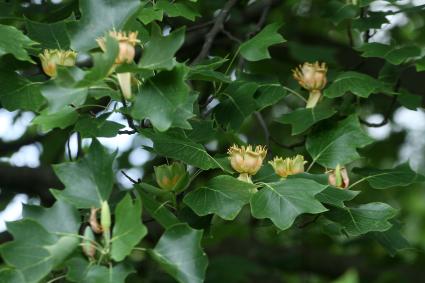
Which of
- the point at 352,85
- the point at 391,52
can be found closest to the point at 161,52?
the point at 352,85

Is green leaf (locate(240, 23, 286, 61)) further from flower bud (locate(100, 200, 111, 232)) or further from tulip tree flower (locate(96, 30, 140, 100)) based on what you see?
flower bud (locate(100, 200, 111, 232))

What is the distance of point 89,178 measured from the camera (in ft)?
5.91

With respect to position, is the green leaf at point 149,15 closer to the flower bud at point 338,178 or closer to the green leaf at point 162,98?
the green leaf at point 162,98

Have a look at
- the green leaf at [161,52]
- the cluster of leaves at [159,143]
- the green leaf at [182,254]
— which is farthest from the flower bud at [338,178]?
the green leaf at [161,52]

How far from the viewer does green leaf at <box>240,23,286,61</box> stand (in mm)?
2254

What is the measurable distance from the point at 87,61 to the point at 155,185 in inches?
51.8

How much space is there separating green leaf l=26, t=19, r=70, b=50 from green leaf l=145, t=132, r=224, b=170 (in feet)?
1.53

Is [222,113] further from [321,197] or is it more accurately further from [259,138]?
[259,138]

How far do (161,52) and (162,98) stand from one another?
10 cm

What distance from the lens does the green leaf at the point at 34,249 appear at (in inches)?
62.9

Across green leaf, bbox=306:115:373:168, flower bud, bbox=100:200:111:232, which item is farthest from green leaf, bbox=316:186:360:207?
flower bud, bbox=100:200:111:232

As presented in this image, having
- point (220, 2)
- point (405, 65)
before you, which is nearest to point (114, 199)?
point (405, 65)

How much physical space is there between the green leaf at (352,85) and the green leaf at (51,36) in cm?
76

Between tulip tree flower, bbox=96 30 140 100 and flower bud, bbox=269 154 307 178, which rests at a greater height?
tulip tree flower, bbox=96 30 140 100
